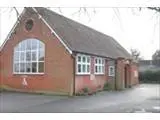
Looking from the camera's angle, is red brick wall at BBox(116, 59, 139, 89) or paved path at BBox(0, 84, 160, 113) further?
red brick wall at BBox(116, 59, 139, 89)

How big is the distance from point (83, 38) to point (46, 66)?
4.61 feet

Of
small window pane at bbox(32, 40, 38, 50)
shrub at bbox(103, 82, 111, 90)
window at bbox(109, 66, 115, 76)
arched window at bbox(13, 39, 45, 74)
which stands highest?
small window pane at bbox(32, 40, 38, 50)

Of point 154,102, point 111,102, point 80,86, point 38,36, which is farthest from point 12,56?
point 154,102

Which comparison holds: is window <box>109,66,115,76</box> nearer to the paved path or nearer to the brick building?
the brick building

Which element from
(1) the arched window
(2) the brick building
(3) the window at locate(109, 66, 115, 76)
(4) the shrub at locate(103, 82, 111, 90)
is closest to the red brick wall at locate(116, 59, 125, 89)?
(2) the brick building

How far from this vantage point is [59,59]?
A: 13680 millimetres

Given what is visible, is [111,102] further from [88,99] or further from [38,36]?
[38,36]

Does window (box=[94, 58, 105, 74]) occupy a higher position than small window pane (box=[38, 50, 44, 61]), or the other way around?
small window pane (box=[38, 50, 44, 61])

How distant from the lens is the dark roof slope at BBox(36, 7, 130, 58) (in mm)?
12922

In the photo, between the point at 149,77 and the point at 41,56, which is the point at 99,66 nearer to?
the point at 149,77

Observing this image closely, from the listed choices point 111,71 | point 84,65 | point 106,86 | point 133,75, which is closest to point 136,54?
point 133,75

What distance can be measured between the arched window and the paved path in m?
0.77

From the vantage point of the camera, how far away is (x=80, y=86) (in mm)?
13492

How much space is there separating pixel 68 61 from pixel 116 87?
1.70m
